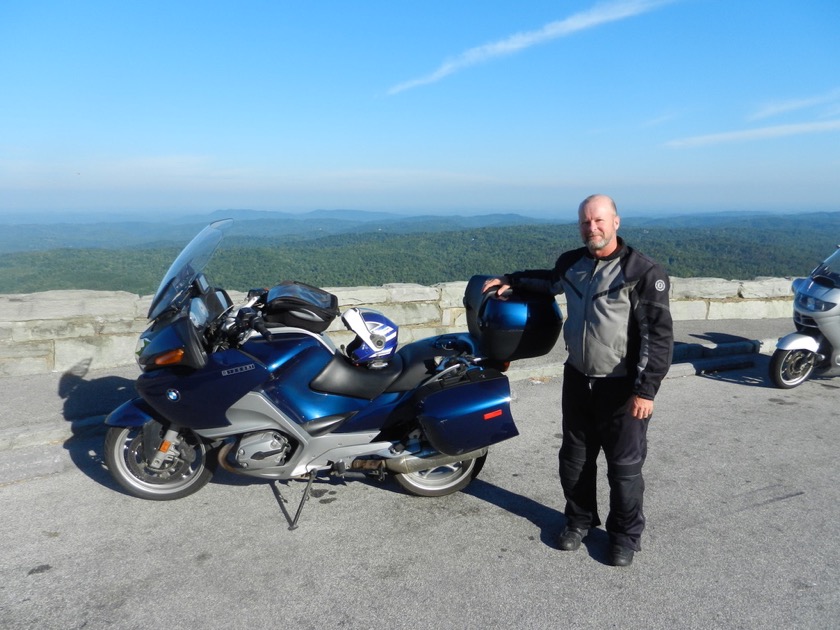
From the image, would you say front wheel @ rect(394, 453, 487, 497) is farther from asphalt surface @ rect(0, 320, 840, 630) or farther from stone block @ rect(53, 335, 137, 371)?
stone block @ rect(53, 335, 137, 371)

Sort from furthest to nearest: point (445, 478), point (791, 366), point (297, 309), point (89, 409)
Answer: point (791, 366) < point (89, 409) < point (445, 478) < point (297, 309)

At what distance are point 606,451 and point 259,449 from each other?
6.39 feet

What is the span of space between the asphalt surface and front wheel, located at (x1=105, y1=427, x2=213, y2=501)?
0.11 m

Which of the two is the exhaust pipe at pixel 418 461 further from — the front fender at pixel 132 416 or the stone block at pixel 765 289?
the stone block at pixel 765 289

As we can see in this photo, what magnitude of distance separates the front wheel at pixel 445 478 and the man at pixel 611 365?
723 millimetres

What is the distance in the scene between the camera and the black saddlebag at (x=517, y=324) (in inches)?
139

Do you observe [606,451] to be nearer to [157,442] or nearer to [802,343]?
[157,442]

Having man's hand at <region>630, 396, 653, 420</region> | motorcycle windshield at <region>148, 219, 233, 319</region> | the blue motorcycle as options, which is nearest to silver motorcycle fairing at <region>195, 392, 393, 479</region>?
the blue motorcycle

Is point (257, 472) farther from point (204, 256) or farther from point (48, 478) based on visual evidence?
point (48, 478)

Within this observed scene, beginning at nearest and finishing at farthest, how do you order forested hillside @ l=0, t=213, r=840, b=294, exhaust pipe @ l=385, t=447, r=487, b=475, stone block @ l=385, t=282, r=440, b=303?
exhaust pipe @ l=385, t=447, r=487, b=475
stone block @ l=385, t=282, r=440, b=303
forested hillside @ l=0, t=213, r=840, b=294

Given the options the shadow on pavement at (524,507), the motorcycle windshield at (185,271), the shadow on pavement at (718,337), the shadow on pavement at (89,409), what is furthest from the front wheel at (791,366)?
the shadow on pavement at (89,409)

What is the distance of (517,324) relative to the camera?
3.52 meters

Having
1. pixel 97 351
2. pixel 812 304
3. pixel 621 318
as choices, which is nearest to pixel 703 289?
pixel 812 304

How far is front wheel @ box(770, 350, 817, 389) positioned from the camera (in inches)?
255
